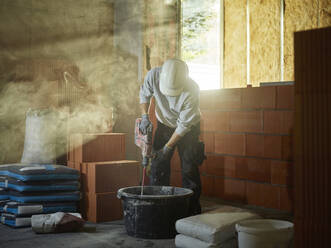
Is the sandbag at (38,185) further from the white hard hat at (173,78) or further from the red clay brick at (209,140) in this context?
the red clay brick at (209,140)

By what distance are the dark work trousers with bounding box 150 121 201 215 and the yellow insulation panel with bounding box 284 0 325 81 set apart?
9.42ft

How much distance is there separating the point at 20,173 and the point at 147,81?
158cm

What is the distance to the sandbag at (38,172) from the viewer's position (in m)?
3.99

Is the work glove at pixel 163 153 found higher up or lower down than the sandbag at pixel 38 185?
higher up

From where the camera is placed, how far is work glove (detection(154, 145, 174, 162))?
13.1ft

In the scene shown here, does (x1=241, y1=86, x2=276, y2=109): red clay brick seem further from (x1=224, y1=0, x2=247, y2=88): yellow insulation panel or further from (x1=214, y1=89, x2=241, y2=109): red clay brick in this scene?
(x1=224, y1=0, x2=247, y2=88): yellow insulation panel

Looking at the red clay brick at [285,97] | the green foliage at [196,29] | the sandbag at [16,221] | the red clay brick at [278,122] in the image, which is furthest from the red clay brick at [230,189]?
the green foliage at [196,29]

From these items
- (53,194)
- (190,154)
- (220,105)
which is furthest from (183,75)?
(53,194)

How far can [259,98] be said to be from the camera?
461 centimetres

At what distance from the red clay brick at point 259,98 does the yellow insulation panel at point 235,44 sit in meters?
2.18

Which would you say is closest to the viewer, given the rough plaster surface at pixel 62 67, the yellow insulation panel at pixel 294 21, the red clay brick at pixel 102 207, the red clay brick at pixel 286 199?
the red clay brick at pixel 102 207

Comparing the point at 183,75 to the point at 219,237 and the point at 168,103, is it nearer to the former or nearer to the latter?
the point at 168,103

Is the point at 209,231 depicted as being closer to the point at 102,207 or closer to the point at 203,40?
the point at 102,207

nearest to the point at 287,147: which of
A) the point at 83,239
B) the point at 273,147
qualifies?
the point at 273,147
